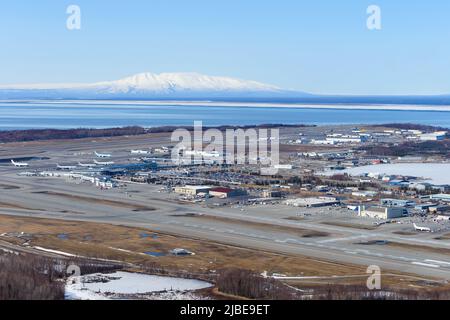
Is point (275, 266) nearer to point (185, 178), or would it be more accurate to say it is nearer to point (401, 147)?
point (185, 178)

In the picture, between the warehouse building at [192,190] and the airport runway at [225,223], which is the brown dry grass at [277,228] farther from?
the warehouse building at [192,190]

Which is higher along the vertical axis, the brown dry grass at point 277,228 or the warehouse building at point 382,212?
the warehouse building at point 382,212

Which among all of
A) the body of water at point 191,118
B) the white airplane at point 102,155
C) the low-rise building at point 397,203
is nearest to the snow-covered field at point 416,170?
the low-rise building at point 397,203

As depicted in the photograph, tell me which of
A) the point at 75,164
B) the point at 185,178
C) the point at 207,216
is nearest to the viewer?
the point at 207,216

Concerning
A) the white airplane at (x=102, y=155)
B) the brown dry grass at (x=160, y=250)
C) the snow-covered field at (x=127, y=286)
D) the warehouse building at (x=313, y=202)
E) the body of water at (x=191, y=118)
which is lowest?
the brown dry grass at (x=160, y=250)

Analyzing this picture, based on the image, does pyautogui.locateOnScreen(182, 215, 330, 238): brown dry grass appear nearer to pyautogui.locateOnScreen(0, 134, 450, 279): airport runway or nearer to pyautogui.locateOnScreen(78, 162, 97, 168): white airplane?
pyautogui.locateOnScreen(0, 134, 450, 279): airport runway
